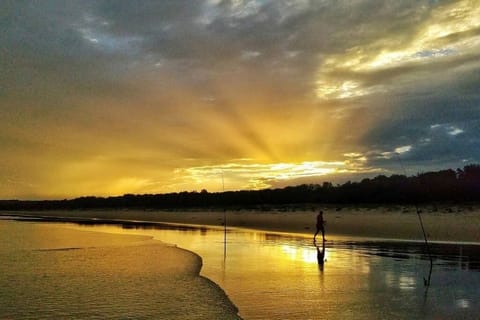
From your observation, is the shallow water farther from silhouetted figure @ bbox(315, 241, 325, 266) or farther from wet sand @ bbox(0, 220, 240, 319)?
wet sand @ bbox(0, 220, 240, 319)

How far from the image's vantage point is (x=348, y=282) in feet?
48.7

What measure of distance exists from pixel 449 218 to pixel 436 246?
17.3 metres

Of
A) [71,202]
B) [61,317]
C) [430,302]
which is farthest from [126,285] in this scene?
[71,202]

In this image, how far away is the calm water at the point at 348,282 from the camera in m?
11.2

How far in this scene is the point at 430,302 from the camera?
475 inches

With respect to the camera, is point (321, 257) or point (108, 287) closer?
point (108, 287)

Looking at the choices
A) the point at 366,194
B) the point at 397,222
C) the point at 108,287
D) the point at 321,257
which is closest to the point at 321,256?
the point at 321,257

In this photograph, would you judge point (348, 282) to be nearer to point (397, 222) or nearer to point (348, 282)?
point (348, 282)

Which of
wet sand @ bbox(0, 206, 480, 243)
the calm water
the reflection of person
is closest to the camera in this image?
the calm water

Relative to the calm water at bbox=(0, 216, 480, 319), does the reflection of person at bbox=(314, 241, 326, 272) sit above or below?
above

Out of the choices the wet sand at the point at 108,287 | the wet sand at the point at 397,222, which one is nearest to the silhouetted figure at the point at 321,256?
the wet sand at the point at 108,287

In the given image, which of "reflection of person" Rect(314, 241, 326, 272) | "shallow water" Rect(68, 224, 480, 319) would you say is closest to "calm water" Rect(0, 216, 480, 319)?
"shallow water" Rect(68, 224, 480, 319)

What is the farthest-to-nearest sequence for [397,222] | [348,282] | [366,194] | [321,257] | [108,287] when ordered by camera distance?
[366,194]
[397,222]
[321,257]
[348,282]
[108,287]

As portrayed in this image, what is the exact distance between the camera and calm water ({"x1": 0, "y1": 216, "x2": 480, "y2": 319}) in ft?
36.6
